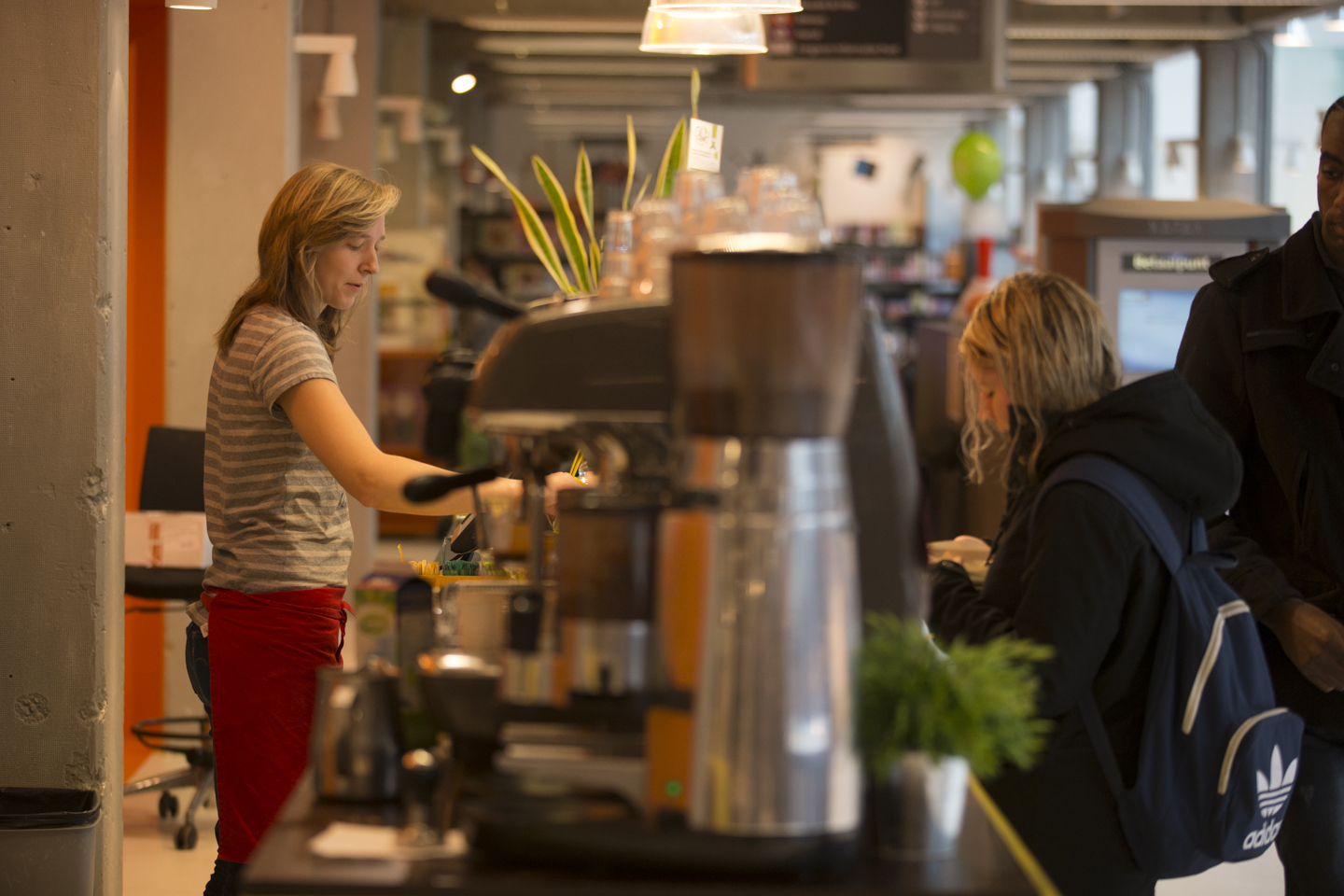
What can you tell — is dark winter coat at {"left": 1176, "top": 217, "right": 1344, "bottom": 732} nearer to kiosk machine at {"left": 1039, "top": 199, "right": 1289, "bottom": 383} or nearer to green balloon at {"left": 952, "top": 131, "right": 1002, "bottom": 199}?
kiosk machine at {"left": 1039, "top": 199, "right": 1289, "bottom": 383}

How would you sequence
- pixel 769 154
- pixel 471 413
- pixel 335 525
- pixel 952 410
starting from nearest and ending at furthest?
pixel 471 413, pixel 335 525, pixel 952 410, pixel 769 154

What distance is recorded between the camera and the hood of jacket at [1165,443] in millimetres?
1864

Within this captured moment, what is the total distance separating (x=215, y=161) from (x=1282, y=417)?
3.82 metres

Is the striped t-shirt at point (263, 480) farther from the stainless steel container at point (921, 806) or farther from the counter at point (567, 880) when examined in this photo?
the stainless steel container at point (921, 806)

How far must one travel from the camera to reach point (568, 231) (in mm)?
2742

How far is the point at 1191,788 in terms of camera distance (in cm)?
187

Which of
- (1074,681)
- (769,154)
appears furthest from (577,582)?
(769,154)

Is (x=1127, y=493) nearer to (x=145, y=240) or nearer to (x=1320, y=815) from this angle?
(x=1320, y=815)

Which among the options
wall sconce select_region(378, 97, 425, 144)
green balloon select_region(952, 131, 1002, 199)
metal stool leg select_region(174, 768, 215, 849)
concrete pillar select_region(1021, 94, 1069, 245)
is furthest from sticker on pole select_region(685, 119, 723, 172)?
concrete pillar select_region(1021, 94, 1069, 245)

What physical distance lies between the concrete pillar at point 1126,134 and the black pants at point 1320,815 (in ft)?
34.0

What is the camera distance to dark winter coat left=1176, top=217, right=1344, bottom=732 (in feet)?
7.54

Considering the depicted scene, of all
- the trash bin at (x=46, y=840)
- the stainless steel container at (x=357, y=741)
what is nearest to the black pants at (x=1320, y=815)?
the stainless steel container at (x=357, y=741)

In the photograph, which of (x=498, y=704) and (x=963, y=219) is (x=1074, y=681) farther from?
(x=963, y=219)

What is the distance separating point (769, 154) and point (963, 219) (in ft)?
8.69
